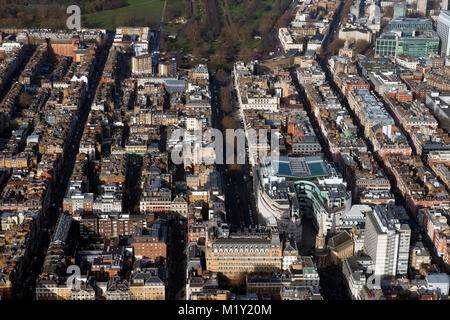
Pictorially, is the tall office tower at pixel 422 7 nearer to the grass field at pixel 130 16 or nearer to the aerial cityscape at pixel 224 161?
the aerial cityscape at pixel 224 161

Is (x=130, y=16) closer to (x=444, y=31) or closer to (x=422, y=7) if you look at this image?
(x=444, y=31)

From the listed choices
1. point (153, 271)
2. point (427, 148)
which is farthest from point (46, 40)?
point (153, 271)

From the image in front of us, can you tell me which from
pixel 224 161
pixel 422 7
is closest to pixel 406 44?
pixel 422 7

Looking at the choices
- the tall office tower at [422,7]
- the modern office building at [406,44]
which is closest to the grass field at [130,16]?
the modern office building at [406,44]

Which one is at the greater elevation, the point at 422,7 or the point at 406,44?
the point at 406,44

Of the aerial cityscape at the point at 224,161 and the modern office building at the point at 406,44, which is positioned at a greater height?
the aerial cityscape at the point at 224,161

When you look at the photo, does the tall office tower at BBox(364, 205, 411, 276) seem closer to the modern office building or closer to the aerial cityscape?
the aerial cityscape
